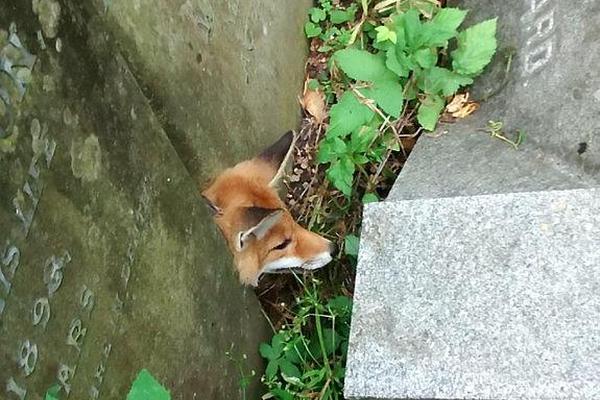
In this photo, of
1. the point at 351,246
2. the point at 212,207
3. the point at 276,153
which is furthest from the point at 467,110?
the point at 212,207

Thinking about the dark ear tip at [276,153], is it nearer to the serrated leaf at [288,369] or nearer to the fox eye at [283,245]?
the fox eye at [283,245]

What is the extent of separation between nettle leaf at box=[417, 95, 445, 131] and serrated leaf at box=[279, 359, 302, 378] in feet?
3.80

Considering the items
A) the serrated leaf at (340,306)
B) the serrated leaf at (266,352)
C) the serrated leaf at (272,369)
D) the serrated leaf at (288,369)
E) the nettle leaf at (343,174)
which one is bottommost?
the serrated leaf at (288,369)

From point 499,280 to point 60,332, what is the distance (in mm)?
1350

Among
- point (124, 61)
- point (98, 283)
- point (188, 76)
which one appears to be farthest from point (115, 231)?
point (188, 76)

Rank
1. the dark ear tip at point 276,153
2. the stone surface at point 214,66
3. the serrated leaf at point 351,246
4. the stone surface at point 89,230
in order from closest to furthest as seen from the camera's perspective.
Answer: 1. the stone surface at point 89,230
2. the stone surface at point 214,66
3. the dark ear tip at point 276,153
4. the serrated leaf at point 351,246

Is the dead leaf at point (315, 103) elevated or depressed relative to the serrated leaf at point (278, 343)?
elevated

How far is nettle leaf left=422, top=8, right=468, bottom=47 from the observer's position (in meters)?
3.60

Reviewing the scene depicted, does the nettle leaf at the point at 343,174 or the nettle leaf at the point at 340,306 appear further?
the nettle leaf at the point at 343,174

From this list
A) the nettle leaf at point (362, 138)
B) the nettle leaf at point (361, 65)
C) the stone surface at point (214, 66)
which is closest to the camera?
the stone surface at point (214, 66)

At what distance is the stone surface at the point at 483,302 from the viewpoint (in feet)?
8.20

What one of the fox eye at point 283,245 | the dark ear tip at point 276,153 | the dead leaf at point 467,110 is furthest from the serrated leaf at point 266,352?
the dead leaf at point 467,110

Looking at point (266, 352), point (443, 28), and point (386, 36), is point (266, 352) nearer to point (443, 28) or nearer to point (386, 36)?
point (386, 36)

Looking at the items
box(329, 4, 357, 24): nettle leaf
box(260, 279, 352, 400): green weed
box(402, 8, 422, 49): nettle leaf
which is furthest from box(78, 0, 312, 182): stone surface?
box(260, 279, 352, 400): green weed
